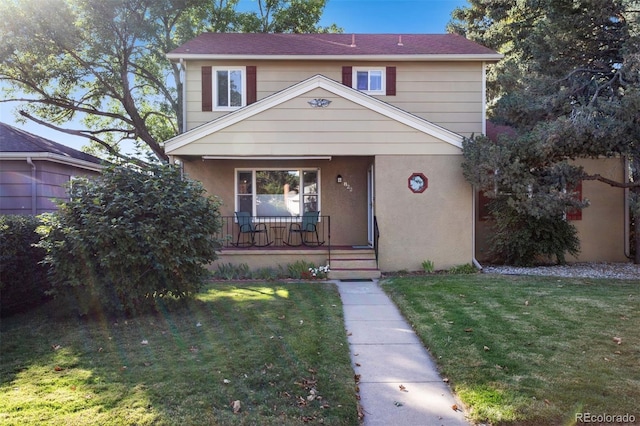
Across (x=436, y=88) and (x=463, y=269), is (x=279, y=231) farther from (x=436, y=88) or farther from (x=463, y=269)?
(x=436, y=88)

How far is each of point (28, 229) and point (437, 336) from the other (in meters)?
6.06

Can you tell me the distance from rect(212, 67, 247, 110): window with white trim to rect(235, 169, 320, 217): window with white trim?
6.51 feet

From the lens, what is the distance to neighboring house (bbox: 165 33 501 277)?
10352mm

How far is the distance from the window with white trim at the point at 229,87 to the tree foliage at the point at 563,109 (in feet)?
20.8

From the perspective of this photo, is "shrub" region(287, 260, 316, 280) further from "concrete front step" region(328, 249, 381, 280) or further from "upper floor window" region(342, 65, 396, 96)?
"upper floor window" region(342, 65, 396, 96)

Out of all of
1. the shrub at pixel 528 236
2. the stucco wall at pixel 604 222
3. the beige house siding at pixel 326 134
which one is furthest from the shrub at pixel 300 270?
the stucco wall at pixel 604 222

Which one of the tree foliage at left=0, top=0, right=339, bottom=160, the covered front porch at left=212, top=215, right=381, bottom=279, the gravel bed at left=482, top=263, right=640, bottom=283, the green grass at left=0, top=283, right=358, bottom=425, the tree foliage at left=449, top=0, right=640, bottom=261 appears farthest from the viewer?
the tree foliage at left=0, top=0, right=339, bottom=160

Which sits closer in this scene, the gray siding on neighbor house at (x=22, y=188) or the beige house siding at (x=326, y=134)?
the beige house siding at (x=326, y=134)

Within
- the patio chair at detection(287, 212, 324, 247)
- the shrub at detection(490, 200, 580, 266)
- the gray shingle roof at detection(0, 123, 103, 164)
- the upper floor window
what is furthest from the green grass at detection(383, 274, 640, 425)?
the gray shingle roof at detection(0, 123, 103, 164)

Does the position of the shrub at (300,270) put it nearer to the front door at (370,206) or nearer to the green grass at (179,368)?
the front door at (370,206)

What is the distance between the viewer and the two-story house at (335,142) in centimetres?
1035

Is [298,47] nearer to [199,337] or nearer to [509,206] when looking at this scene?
[509,206]

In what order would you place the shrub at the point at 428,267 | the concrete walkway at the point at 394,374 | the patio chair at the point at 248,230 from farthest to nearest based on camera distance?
the patio chair at the point at 248,230, the shrub at the point at 428,267, the concrete walkway at the point at 394,374

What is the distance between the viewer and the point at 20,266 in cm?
636
